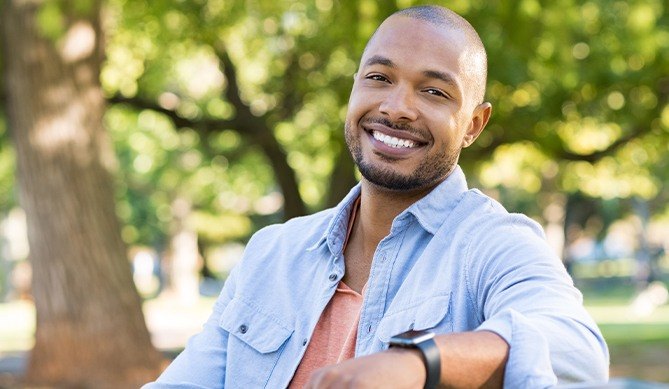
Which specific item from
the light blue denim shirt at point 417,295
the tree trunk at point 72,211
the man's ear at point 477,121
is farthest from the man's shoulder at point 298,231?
the tree trunk at point 72,211

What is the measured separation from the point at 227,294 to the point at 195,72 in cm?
1942

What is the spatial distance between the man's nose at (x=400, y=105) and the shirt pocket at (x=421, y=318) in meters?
0.38

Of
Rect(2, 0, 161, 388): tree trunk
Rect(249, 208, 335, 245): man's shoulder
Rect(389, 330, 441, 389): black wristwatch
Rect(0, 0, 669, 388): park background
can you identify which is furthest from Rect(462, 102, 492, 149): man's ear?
Rect(2, 0, 161, 388): tree trunk

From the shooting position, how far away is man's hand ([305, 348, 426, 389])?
1.64 meters

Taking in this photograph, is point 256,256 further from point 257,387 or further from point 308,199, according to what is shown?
point 308,199

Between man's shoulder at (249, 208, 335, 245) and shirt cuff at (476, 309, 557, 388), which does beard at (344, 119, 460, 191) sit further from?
shirt cuff at (476, 309, 557, 388)

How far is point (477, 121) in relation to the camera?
2.56 meters

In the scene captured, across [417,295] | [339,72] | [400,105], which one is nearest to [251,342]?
[417,295]

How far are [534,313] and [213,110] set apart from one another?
18.8 meters

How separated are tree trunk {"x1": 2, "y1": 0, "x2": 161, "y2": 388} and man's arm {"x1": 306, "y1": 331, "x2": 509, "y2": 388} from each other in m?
9.50

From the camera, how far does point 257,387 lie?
2443mm

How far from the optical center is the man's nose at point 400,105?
92.0 inches

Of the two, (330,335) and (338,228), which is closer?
(330,335)

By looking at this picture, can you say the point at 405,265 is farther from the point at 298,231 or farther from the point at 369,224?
the point at 298,231
